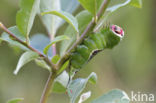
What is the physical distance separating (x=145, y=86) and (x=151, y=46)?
52 cm

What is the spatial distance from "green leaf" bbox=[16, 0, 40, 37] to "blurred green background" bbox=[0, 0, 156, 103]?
2.24 m

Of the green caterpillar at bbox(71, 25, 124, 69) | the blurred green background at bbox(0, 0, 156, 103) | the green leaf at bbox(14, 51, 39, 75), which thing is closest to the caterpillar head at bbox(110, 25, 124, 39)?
the green caterpillar at bbox(71, 25, 124, 69)

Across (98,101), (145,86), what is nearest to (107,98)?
(98,101)

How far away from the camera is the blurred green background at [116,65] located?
124 inches

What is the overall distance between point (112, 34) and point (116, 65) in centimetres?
244

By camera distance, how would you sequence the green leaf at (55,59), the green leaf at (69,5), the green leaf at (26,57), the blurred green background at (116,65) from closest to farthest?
the green leaf at (26,57)
the green leaf at (55,59)
the green leaf at (69,5)
the blurred green background at (116,65)

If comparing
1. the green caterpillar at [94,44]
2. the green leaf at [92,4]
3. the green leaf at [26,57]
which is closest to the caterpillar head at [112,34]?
the green caterpillar at [94,44]

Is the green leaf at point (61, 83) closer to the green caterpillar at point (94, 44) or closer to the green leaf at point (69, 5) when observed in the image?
the green caterpillar at point (94, 44)

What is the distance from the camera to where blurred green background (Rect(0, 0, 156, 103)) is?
3158 millimetres

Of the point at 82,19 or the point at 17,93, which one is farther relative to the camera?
the point at 17,93

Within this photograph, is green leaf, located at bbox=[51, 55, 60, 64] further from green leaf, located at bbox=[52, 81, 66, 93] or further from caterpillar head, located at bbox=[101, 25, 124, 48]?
caterpillar head, located at bbox=[101, 25, 124, 48]

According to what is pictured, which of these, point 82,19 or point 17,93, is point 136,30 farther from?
point 82,19

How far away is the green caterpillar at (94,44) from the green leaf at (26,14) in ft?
0.61

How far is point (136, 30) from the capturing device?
3350 mm
